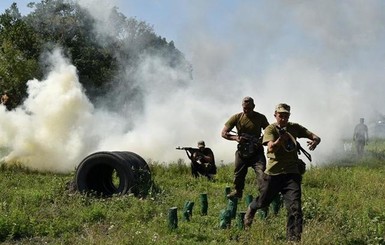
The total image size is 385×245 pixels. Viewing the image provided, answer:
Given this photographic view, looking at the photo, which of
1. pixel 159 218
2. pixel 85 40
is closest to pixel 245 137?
pixel 159 218

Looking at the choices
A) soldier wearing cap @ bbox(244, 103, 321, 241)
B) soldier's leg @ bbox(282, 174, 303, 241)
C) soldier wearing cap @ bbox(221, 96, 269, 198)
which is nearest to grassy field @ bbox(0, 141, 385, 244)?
soldier's leg @ bbox(282, 174, 303, 241)

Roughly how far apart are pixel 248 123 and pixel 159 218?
259cm

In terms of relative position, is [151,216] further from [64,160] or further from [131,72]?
[131,72]

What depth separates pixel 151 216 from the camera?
8.80 metres

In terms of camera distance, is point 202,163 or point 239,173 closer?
point 239,173

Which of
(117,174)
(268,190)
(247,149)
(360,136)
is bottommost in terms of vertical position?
(268,190)

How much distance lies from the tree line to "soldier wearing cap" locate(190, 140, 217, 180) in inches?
826

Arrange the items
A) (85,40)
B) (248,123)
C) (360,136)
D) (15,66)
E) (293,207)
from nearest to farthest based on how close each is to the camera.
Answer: (293,207)
(248,123)
(360,136)
(15,66)
(85,40)

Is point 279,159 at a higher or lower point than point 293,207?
higher

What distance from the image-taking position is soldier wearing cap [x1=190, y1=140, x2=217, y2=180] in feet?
46.9

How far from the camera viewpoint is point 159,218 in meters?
8.40

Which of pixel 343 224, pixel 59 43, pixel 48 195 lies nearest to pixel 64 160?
pixel 48 195

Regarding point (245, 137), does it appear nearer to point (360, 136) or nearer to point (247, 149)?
point (247, 149)

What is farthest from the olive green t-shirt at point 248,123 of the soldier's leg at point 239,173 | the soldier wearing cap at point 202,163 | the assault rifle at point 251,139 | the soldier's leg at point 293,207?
the soldier wearing cap at point 202,163
